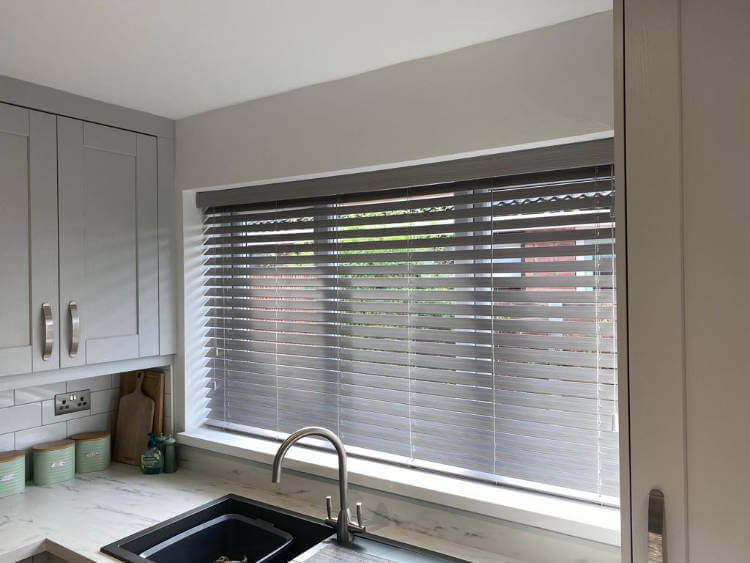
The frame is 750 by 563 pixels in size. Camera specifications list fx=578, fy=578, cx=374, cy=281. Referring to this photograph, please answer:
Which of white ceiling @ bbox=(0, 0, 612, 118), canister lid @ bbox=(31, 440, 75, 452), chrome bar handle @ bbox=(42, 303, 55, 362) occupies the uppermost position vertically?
white ceiling @ bbox=(0, 0, 612, 118)

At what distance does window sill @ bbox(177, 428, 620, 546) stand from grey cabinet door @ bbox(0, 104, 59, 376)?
754mm

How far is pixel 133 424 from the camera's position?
2453 millimetres

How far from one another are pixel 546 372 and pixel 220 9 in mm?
1299

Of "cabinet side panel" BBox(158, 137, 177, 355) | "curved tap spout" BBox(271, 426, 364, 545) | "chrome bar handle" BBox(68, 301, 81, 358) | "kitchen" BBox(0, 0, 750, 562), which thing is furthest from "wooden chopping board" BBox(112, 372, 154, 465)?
"curved tap spout" BBox(271, 426, 364, 545)

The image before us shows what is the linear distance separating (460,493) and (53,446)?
159cm

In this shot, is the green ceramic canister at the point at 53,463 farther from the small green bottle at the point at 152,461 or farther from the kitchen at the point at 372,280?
the small green bottle at the point at 152,461

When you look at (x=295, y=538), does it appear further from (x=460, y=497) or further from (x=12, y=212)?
(x=12, y=212)

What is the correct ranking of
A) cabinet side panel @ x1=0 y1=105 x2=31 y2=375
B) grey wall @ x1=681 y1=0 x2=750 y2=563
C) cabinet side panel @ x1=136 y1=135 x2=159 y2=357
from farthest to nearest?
1. cabinet side panel @ x1=136 y1=135 x2=159 y2=357
2. cabinet side panel @ x1=0 y1=105 x2=31 y2=375
3. grey wall @ x1=681 y1=0 x2=750 y2=563

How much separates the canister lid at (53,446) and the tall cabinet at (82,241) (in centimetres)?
37

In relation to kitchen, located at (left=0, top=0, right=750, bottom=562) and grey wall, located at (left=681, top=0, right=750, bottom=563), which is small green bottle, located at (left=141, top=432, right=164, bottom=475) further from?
grey wall, located at (left=681, top=0, right=750, bottom=563)

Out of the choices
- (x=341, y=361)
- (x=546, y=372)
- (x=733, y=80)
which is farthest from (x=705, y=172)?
(x=341, y=361)

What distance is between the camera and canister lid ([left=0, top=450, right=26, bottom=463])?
6.75ft

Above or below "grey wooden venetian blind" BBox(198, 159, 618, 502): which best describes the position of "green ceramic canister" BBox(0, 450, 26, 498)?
below

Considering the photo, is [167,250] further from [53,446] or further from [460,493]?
[460,493]
